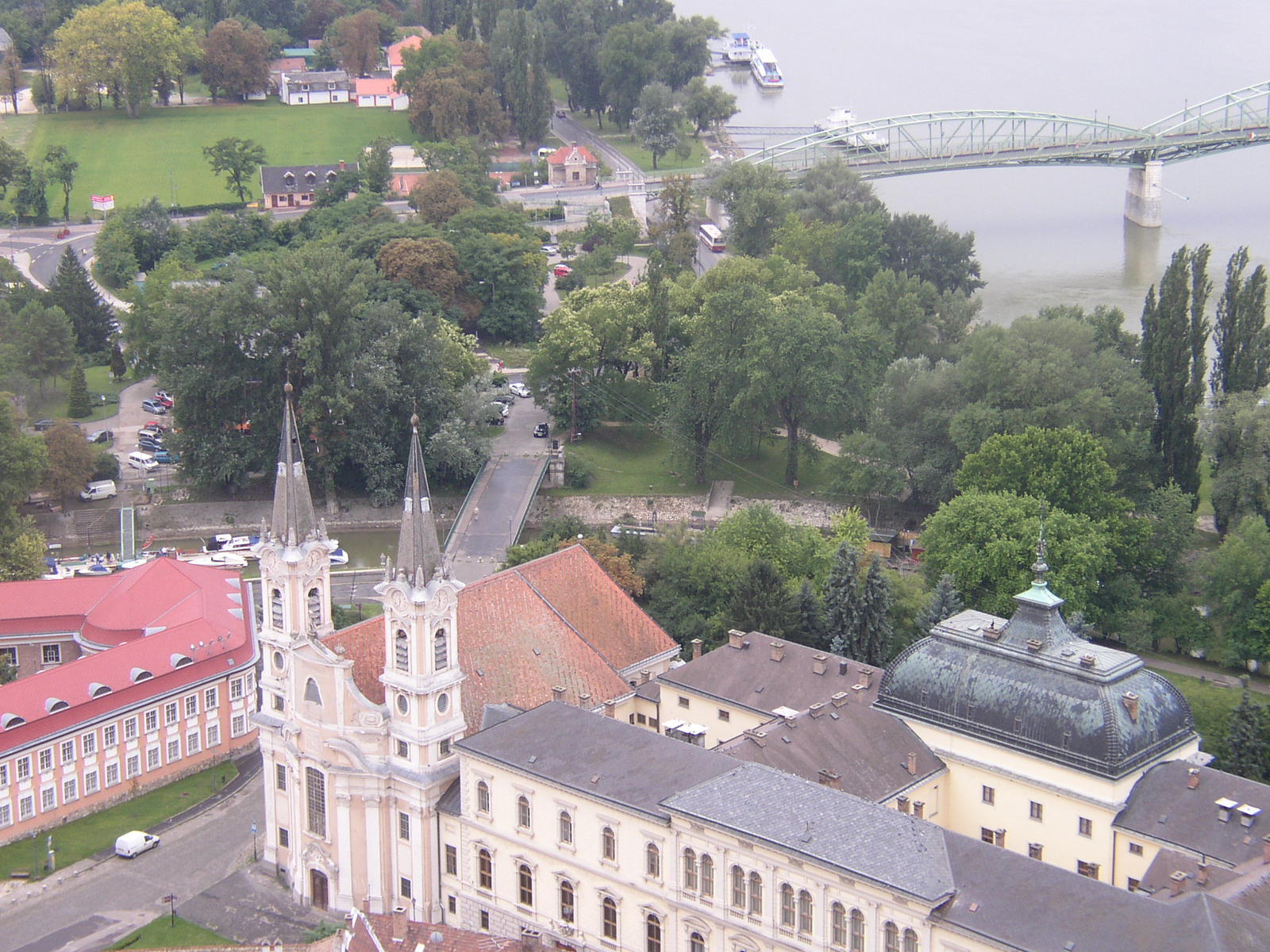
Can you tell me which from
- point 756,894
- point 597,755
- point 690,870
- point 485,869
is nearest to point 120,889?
point 485,869

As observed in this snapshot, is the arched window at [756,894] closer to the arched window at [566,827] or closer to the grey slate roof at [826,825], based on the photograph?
the grey slate roof at [826,825]

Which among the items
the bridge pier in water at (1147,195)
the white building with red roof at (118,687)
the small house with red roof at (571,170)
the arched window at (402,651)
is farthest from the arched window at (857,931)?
the small house with red roof at (571,170)

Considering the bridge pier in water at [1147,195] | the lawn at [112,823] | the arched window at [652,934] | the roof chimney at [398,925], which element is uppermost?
the bridge pier in water at [1147,195]

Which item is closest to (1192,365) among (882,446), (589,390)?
(882,446)

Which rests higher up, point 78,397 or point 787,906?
point 78,397

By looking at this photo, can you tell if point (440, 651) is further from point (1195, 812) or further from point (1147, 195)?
point (1147, 195)

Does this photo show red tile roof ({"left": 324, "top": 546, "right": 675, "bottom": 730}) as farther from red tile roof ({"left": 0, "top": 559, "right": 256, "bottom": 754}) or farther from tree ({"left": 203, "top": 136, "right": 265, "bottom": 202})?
tree ({"left": 203, "top": 136, "right": 265, "bottom": 202})
